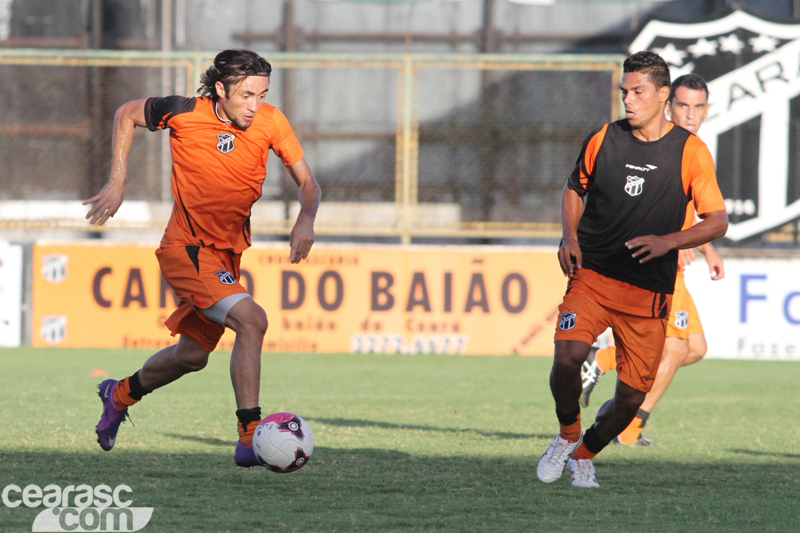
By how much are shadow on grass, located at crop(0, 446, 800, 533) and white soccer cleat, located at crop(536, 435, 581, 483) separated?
0.16ft

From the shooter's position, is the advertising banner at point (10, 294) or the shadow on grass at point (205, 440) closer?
the shadow on grass at point (205, 440)

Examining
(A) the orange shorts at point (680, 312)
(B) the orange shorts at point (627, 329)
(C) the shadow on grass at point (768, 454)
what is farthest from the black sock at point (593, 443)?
(A) the orange shorts at point (680, 312)

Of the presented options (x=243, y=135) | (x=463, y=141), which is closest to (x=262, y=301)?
(x=463, y=141)

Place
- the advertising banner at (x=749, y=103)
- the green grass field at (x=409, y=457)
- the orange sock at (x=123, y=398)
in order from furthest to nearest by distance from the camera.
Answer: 1. the advertising banner at (x=749, y=103)
2. the orange sock at (x=123, y=398)
3. the green grass field at (x=409, y=457)

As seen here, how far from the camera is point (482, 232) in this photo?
44.1 feet

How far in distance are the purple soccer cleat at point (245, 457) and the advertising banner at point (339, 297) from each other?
745 cm

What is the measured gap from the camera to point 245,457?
5062 mm

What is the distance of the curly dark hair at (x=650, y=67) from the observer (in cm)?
521

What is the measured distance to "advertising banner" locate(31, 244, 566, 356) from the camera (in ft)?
41.1

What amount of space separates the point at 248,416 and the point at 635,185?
6.99 feet

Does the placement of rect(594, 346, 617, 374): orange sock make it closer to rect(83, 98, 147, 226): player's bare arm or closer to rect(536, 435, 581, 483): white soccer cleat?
rect(536, 435, 581, 483): white soccer cleat

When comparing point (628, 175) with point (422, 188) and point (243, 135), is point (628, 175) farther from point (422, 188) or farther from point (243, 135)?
point (422, 188)

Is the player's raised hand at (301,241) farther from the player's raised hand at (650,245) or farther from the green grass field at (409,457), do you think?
the player's raised hand at (650,245)

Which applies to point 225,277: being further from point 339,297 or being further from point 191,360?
point 339,297
